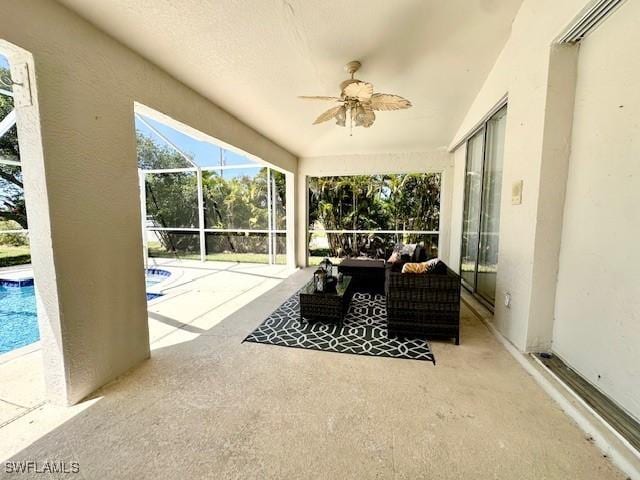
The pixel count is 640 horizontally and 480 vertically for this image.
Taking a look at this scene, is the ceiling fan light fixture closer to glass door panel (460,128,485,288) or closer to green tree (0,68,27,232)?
glass door panel (460,128,485,288)

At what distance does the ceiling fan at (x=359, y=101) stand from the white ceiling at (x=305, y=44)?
14.6 inches

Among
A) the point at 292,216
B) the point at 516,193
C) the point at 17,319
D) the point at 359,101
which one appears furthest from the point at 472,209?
the point at 17,319

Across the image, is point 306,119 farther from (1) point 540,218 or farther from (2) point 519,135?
(1) point 540,218

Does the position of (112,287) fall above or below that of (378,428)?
above

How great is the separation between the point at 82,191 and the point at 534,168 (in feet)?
11.0

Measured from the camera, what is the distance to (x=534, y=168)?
7.07ft

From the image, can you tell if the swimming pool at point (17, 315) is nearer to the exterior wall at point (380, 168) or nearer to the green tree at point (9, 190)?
the green tree at point (9, 190)

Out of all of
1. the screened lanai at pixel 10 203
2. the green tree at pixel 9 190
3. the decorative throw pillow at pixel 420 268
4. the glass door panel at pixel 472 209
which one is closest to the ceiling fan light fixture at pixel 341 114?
the decorative throw pillow at pixel 420 268

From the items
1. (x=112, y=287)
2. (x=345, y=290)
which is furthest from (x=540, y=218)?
(x=112, y=287)

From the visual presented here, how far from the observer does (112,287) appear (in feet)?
6.46

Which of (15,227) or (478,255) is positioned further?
(15,227)

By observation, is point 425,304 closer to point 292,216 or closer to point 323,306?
point 323,306

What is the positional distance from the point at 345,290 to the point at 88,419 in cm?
233

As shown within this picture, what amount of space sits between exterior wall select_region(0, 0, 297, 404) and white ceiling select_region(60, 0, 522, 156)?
0.26m
